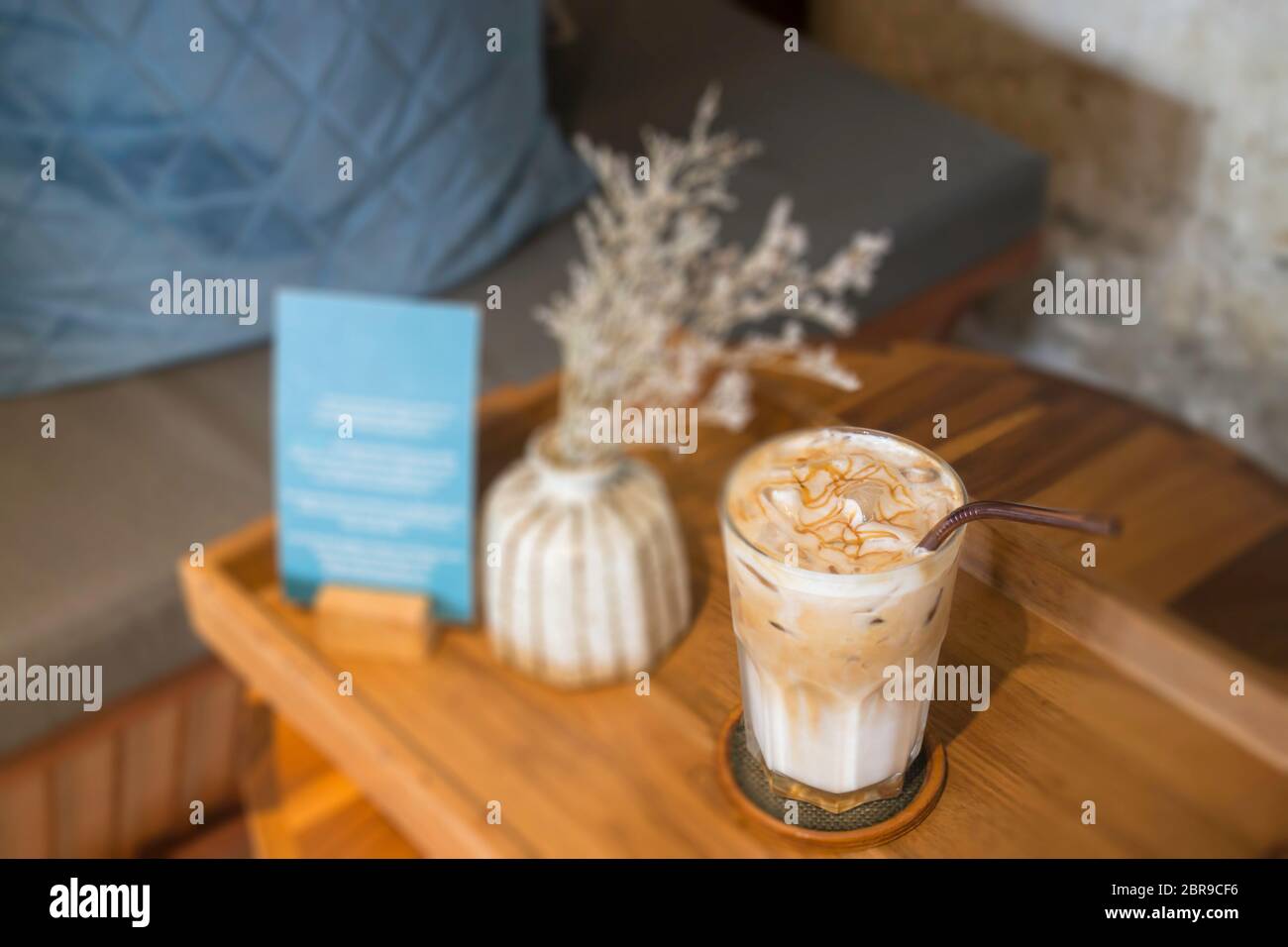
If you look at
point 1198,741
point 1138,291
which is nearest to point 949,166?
point 1138,291

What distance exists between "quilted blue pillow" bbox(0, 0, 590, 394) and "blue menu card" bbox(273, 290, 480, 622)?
42 centimetres

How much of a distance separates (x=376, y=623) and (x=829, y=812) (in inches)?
26.3

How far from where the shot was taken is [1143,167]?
63.8 inches

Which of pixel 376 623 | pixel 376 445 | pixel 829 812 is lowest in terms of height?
pixel 376 623

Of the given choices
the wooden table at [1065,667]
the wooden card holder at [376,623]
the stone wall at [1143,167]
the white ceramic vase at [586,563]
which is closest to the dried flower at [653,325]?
the white ceramic vase at [586,563]

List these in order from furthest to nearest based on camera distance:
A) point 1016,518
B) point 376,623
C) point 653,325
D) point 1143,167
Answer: point 1143,167, point 376,623, point 653,325, point 1016,518

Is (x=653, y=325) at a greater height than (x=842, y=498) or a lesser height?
lesser

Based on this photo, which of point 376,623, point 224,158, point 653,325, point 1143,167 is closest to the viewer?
point 653,325

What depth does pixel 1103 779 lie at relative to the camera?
0.13 m

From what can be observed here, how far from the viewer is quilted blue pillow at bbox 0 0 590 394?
1094mm

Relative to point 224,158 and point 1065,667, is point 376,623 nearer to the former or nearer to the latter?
point 224,158

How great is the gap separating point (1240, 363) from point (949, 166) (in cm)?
48

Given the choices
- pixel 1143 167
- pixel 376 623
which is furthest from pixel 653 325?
pixel 1143 167

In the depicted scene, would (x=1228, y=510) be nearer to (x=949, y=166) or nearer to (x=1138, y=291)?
(x=949, y=166)
